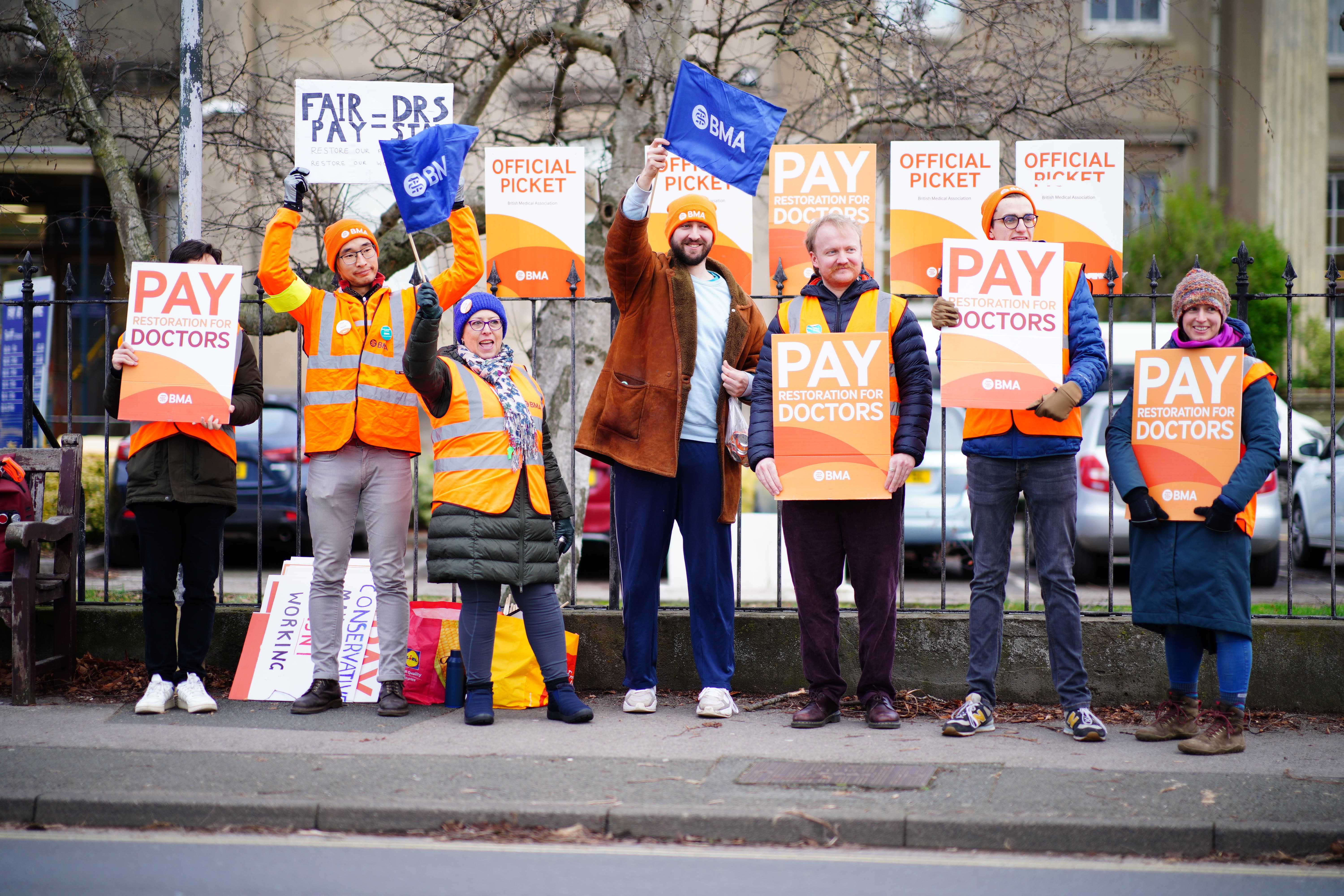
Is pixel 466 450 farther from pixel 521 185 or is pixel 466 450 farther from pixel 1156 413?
pixel 1156 413

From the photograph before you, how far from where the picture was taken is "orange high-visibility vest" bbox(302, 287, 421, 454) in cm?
618

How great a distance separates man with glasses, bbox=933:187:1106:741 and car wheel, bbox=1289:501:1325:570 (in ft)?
27.8

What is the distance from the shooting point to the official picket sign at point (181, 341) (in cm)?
620

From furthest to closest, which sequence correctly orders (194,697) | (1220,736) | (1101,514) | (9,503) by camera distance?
1. (1101,514)
2. (9,503)
3. (194,697)
4. (1220,736)

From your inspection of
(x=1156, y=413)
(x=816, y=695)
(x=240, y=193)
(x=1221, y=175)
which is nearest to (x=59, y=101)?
(x=240, y=193)

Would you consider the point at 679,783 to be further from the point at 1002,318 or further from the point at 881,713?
the point at 1002,318

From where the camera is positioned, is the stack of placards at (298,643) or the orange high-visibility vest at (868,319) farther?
the stack of placards at (298,643)

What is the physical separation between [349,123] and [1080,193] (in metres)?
3.81

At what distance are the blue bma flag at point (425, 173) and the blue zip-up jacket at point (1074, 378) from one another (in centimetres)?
242

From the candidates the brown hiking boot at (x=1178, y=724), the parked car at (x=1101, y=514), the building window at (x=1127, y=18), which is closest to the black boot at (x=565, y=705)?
the brown hiking boot at (x=1178, y=724)

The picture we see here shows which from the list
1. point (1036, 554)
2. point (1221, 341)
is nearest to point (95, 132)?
point (1036, 554)

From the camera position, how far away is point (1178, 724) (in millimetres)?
5840

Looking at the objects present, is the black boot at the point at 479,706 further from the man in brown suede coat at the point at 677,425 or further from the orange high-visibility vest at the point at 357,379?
the orange high-visibility vest at the point at 357,379

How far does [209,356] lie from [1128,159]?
6847 millimetres
